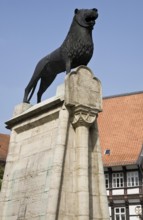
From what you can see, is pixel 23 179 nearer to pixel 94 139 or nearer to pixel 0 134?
pixel 94 139

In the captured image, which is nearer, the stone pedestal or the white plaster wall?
the stone pedestal

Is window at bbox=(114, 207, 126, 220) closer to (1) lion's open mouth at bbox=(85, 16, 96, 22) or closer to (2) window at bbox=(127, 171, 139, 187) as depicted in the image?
(2) window at bbox=(127, 171, 139, 187)

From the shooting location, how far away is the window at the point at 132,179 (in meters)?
30.1

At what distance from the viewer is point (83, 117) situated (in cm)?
725

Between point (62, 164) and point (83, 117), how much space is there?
993 mm

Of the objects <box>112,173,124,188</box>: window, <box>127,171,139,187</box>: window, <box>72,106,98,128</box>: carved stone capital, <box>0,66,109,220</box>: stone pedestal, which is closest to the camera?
<box>0,66,109,220</box>: stone pedestal

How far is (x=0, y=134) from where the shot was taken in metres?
52.5

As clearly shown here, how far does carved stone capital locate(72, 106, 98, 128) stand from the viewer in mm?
7246

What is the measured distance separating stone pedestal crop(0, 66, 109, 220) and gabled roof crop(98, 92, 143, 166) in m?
22.8

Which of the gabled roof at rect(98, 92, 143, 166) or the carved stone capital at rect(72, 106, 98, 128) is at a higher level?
the gabled roof at rect(98, 92, 143, 166)

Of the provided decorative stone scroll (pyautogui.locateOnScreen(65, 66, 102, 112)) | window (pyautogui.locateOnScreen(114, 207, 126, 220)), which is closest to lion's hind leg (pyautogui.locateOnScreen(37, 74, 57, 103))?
decorative stone scroll (pyautogui.locateOnScreen(65, 66, 102, 112))

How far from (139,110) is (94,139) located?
96.3ft

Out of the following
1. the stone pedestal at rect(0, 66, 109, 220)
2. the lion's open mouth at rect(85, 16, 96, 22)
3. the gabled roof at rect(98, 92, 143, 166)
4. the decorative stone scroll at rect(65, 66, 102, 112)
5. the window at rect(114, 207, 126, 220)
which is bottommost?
the stone pedestal at rect(0, 66, 109, 220)

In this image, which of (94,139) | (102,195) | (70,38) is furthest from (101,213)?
(70,38)
